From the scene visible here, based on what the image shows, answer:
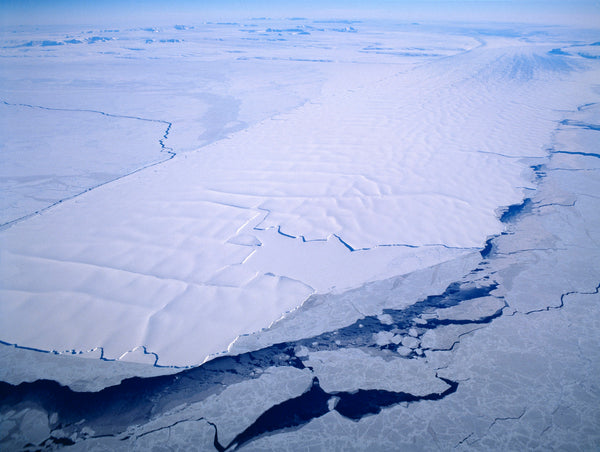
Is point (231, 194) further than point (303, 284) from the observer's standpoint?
Yes

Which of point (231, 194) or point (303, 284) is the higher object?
point (231, 194)

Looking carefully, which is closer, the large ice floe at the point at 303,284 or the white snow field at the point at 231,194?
the large ice floe at the point at 303,284

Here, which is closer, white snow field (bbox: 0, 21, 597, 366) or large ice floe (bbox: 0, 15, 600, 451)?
large ice floe (bbox: 0, 15, 600, 451)

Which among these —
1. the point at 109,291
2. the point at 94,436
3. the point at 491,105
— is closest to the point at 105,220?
the point at 109,291

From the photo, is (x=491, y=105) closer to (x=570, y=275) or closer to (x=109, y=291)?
(x=570, y=275)
